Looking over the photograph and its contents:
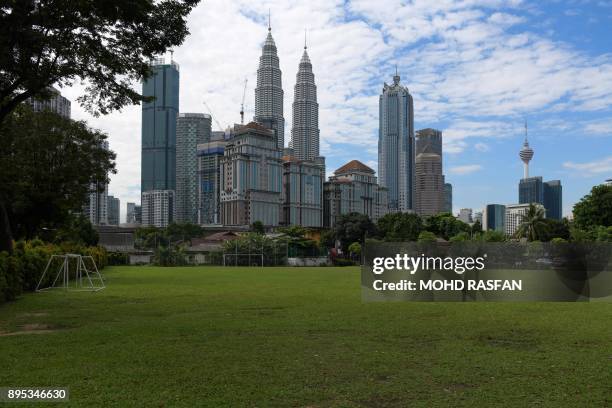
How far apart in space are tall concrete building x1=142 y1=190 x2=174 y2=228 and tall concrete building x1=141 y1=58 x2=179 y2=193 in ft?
44.5

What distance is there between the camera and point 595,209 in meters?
55.8

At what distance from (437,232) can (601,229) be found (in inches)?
1498

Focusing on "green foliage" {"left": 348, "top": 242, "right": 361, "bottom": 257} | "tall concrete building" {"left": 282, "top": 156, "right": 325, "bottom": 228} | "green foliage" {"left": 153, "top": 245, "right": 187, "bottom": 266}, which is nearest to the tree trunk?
"green foliage" {"left": 153, "top": 245, "right": 187, "bottom": 266}

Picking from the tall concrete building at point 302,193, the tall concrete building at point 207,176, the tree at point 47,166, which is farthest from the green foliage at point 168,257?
the tall concrete building at point 207,176

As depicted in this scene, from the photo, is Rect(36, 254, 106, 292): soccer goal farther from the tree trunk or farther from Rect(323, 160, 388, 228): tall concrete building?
Rect(323, 160, 388, 228): tall concrete building

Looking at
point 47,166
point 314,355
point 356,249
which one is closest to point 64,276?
point 47,166

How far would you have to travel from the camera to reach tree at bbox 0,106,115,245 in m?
25.2

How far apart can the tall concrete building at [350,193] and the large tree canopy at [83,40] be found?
505ft

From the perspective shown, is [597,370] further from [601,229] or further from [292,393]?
[601,229]

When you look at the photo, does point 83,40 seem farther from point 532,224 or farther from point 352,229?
→ point 352,229

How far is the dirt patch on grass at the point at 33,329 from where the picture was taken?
1062cm

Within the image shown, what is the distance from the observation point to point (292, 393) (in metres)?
6.25

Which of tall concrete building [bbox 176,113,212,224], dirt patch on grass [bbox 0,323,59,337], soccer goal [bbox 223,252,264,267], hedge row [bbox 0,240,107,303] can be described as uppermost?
tall concrete building [bbox 176,113,212,224]

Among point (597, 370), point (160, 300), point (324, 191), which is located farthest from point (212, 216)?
point (597, 370)
